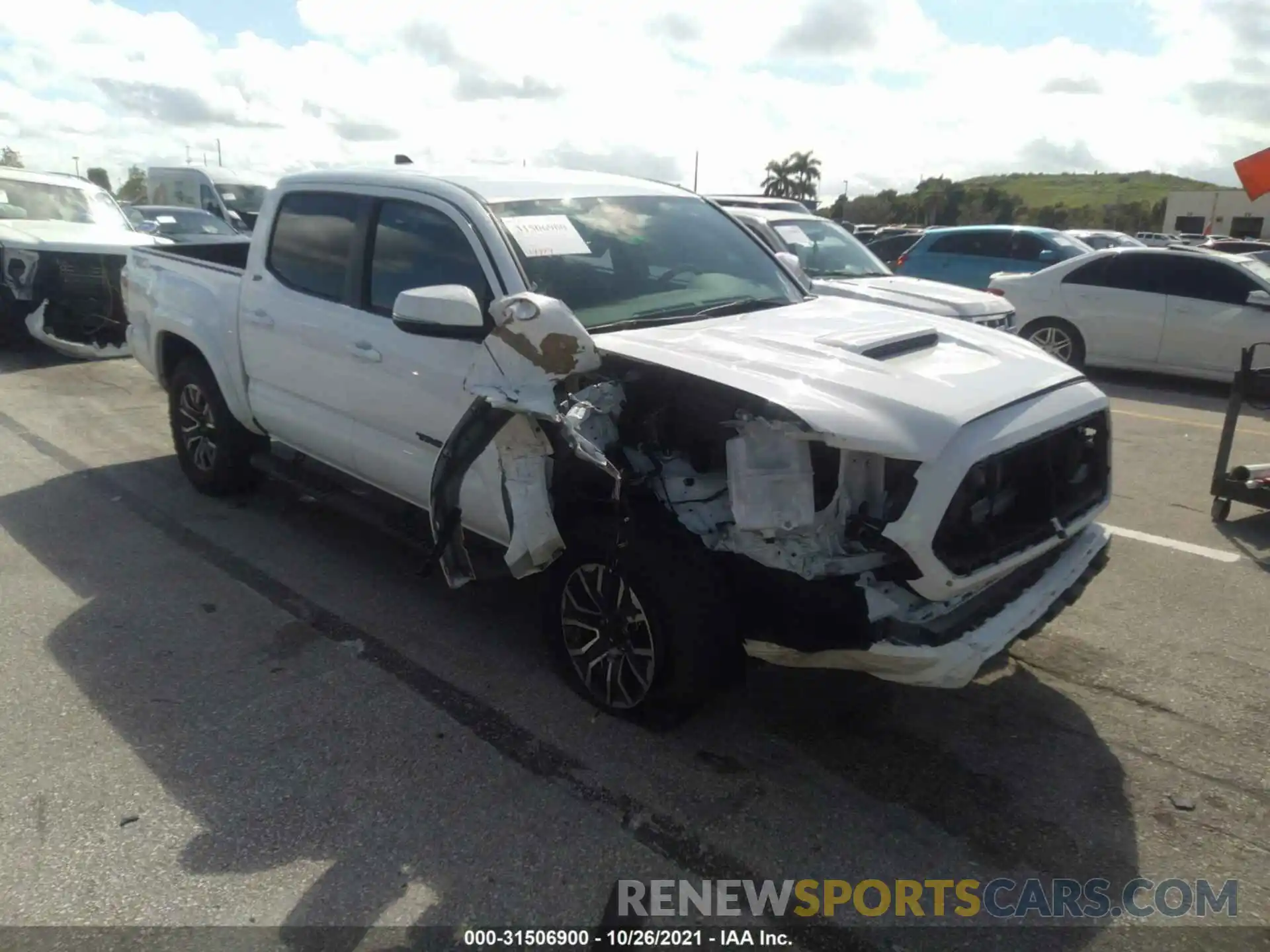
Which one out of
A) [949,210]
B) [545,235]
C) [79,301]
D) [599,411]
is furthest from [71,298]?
[949,210]

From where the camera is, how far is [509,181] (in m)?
4.46

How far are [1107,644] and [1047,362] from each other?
1317 mm

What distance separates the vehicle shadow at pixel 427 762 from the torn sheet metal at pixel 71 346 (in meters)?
5.89

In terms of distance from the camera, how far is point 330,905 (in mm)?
2770

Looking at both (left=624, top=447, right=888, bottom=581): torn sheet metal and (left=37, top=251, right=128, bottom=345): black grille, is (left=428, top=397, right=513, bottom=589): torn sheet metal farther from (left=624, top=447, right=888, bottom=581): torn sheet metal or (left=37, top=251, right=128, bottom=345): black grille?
(left=37, top=251, right=128, bottom=345): black grille

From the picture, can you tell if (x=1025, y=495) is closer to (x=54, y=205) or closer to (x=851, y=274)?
(x=851, y=274)

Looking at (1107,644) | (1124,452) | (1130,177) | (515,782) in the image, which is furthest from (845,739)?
(1130,177)

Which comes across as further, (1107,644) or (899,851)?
(1107,644)

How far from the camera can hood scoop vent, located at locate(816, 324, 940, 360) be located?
3633 millimetres

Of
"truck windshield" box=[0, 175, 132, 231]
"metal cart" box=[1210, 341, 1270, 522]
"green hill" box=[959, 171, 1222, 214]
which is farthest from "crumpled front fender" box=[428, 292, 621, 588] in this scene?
"green hill" box=[959, 171, 1222, 214]

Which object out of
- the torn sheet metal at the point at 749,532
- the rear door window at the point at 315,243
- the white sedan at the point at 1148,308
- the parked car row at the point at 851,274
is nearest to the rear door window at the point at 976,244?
the white sedan at the point at 1148,308

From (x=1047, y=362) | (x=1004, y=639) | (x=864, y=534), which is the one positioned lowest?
(x=1004, y=639)

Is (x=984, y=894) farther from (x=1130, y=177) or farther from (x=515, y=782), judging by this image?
(x=1130, y=177)

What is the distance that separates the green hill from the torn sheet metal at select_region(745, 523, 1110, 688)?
108044 millimetres
